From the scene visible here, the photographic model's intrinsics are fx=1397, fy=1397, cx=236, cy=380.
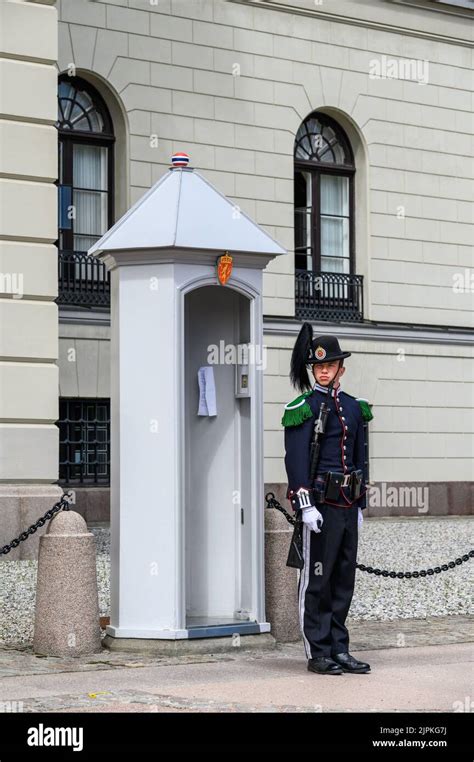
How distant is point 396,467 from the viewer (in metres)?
23.8

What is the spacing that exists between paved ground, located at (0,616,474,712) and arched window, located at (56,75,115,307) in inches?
459

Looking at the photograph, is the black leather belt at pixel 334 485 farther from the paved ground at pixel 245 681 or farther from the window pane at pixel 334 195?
the window pane at pixel 334 195

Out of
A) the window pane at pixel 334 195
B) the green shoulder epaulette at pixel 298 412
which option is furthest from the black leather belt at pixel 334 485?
the window pane at pixel 334 195

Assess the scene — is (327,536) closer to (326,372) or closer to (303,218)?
(326,372)

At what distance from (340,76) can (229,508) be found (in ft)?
49.3

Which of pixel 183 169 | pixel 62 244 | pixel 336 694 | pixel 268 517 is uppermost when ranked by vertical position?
pixel 62 244

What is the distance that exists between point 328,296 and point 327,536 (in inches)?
596

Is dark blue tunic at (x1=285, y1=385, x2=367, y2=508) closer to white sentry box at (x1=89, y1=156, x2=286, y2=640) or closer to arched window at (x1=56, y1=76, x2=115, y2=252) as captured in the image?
white sentry box at (x1=89, y1=156, x2=286, y2=640)

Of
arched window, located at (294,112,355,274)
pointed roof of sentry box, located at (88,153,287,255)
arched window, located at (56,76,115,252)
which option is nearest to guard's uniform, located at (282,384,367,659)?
pointed roof of sentry box, located at (88,153,287,255)

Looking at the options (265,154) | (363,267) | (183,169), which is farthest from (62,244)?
(183,169)

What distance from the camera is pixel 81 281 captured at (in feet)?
68.1

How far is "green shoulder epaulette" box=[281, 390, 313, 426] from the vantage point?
8789 mm
